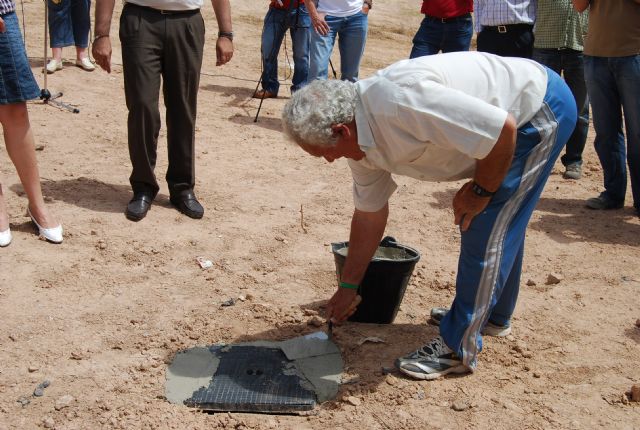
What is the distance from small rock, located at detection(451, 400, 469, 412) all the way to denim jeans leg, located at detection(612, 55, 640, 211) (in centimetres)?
291

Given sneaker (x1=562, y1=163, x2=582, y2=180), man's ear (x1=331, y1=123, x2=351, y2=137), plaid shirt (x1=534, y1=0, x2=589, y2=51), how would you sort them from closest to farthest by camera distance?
man's ear (x1=331, y1=123, x2=351, y2=137) < plaid shirt (x1=534, y1=0, x2=589, y2=51) < sneaker (x1=562, y1=163, x2=582, y2=180)

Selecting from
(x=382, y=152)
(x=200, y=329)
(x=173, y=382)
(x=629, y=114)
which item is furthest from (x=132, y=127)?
(x=629, y=114)

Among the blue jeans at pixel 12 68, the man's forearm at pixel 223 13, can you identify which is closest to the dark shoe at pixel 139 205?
the blue jeans at pixel 12 68

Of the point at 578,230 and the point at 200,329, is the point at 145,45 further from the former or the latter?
the point at 578,230

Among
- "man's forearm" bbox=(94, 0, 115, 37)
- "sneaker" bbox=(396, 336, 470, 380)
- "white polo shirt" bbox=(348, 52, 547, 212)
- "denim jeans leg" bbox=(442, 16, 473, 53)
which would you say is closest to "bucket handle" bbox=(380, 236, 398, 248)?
"sneaker" bbox=(396, 336, 470, 380)

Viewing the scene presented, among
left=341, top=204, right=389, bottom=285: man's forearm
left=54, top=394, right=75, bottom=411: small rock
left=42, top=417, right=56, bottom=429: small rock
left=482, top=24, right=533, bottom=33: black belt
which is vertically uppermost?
left=482, top=24, right=533, bottom=33: black belt

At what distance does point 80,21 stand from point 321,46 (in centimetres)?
280

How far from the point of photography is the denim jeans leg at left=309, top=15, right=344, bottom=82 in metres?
7.50

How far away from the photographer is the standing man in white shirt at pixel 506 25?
20.4ft

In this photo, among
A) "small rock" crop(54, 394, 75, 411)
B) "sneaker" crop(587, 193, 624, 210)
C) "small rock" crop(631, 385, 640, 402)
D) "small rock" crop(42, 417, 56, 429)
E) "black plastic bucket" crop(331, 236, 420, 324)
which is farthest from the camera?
"sneaker" crop(587, 193, 624, 210)

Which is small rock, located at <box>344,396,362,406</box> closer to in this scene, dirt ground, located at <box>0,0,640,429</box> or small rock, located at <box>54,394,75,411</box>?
dirt ground, located at <box>0,0,640,429</box>

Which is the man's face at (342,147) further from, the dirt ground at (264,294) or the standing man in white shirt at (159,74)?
the standing man in white shirt at (159,74)

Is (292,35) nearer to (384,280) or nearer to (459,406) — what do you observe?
(384,280)

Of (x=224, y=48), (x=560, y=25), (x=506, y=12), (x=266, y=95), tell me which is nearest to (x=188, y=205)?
(x=224, y=48)
